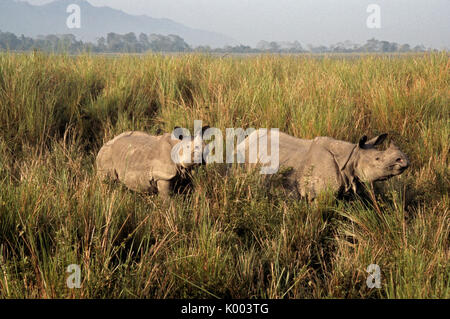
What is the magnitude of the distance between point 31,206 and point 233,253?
1423 millimetres

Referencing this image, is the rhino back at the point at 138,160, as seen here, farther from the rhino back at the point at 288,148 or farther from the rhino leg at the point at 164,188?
the rhino back at the point at 288,148

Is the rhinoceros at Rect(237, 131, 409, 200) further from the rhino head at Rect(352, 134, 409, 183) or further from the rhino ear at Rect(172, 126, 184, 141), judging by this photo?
the rhino ear at Rect(172, 126, 184, 141)

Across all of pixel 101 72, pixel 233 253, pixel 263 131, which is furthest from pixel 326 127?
pixel 101 72

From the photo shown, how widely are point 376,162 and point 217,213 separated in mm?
1362

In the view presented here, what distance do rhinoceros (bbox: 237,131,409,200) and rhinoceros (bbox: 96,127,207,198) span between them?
865 millimetres

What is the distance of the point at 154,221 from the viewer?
11.3 feet

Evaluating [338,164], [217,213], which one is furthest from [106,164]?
[338,164]

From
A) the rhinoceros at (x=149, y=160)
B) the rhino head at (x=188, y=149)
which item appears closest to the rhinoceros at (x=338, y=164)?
the rhino head at (x=188, y=149)

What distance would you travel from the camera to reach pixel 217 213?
12.4ft

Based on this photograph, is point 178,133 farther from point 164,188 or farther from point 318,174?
point 318,174

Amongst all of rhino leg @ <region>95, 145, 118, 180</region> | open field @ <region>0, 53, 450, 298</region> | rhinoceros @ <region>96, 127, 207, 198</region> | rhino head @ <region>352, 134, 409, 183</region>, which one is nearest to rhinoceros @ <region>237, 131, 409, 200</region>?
rhino head @ <region>352, 134, 409, 183</region>

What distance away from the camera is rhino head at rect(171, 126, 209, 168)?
388cm

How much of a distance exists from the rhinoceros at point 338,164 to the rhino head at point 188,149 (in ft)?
2.47

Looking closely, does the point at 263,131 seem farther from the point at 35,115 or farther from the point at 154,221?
the point at 35,115
